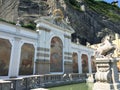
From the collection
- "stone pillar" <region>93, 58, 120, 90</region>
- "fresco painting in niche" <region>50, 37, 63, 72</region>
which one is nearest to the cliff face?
"fresco painting in niche" <region>50, 37, 63, 72</region>

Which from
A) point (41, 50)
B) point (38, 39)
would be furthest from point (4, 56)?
point (38, 39)

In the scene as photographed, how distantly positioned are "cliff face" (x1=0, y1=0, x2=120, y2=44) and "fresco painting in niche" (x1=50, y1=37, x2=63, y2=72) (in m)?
21.0

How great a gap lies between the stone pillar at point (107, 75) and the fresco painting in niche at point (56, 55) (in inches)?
548

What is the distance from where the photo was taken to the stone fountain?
7371 mm

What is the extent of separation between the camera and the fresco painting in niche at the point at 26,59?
56.7ft

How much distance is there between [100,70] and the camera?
777cm

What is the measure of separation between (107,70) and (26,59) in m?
12.1

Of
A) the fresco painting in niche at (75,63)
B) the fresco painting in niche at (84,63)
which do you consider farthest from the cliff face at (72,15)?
the fresco painting in niche at (75,63)

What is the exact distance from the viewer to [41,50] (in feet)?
65.2

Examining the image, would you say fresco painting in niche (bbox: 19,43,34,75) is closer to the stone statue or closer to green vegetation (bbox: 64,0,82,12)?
the stone statue

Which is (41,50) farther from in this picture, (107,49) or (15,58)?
(107,49)

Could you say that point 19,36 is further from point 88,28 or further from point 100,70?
point 88,28

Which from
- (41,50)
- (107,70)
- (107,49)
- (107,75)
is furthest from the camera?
(41,50)

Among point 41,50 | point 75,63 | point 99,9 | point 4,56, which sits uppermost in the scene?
point 99,9
